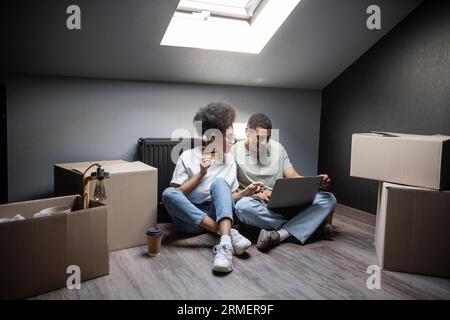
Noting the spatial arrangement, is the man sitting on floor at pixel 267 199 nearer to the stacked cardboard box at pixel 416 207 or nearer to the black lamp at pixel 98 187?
the stacked cardboard box at pixel 416 207

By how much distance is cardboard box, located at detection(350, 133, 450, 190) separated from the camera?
1829 millimetres

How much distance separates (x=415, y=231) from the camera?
190cm

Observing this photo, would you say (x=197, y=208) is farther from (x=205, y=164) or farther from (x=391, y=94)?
(x=391, y=94)

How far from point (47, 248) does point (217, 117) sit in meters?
1.19

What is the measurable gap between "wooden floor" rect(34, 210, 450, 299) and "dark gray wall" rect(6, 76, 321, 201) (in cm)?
84

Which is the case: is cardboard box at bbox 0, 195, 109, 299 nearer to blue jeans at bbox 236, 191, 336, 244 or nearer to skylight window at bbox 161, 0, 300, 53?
blue jeans at bbox 236, 191, 336, 244

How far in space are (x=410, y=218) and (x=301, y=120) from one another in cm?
174

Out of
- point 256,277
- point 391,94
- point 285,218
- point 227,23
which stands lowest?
point 256,277

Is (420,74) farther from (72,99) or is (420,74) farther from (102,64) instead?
(72,99)

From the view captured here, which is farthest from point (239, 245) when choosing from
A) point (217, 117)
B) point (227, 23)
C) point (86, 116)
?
point (227, 23)

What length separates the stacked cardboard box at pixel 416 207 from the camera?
185 centimetres

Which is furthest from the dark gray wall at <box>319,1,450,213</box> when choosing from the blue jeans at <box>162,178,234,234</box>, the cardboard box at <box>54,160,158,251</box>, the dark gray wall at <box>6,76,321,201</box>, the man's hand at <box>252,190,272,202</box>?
the cardboard box at <box>54,160,158,251</box>

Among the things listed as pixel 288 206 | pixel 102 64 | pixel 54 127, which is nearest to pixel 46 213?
pixel 54 127

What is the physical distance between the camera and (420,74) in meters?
2.65
